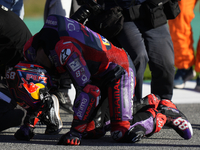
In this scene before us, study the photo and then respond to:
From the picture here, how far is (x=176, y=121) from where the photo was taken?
7.45 ft

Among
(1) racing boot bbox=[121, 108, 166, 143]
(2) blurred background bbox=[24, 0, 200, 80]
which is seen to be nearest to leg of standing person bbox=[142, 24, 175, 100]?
(1) racing boot bbox=[121, 108, 166, 143]

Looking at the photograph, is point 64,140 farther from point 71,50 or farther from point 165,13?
point 165,13

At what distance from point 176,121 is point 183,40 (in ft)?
8.64

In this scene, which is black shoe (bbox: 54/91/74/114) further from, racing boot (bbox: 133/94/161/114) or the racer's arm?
the racer's arm

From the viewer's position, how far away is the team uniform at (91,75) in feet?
6.61

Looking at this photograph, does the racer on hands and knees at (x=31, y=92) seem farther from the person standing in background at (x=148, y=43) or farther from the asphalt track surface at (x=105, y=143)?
the person standing in background at (x=148, y=43)

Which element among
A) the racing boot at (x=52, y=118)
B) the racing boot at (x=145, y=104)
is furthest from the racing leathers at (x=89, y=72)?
the racing boot at (x=52, y=118)

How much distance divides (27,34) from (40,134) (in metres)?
0.83

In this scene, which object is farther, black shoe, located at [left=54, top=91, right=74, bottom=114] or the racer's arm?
black shoe, located at [left=54, top=91, right=74, bottom=114]

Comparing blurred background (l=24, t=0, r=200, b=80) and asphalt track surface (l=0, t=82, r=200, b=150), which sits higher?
asphalt track surface (l=0, t=82, r=200, b=150)

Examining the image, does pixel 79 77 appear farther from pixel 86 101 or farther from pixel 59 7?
pixel 59 7

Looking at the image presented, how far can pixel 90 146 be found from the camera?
6.60 ft

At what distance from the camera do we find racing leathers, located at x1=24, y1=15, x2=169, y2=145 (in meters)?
2.01

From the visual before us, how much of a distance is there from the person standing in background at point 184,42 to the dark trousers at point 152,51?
194 centimetres
